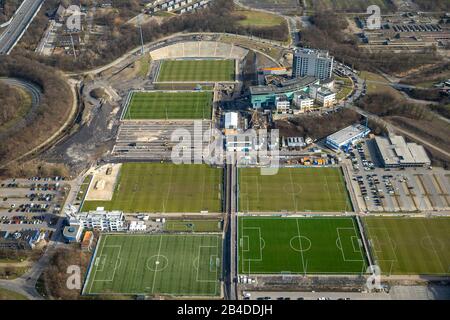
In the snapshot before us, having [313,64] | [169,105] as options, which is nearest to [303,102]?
[313,64]

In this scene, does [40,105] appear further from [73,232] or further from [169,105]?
[73,232]

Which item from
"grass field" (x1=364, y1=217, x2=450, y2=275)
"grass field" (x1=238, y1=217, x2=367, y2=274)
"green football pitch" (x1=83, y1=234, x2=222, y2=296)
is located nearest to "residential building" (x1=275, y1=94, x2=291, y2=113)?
"grass field" (x1=238, y1=217, x2=367, y2=274)

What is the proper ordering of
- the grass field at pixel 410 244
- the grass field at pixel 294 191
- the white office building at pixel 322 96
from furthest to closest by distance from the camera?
the white office building at pixel 322 96, the grass field at pixel 294 191, the grass field at pixel 410 244

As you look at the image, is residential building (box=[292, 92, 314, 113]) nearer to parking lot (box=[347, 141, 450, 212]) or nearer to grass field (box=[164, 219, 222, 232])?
parking lot (box=[347, 141, 450, 212])

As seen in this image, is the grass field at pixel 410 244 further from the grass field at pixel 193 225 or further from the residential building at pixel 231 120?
the residential building at pixel 231 120

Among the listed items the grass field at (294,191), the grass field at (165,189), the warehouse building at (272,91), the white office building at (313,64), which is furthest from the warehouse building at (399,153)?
the grass field at (165,189)

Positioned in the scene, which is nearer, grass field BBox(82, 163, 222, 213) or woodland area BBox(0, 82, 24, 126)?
grass field BBox(82, 163, 222, 213)

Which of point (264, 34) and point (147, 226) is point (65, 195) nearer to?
point (147, 226)
